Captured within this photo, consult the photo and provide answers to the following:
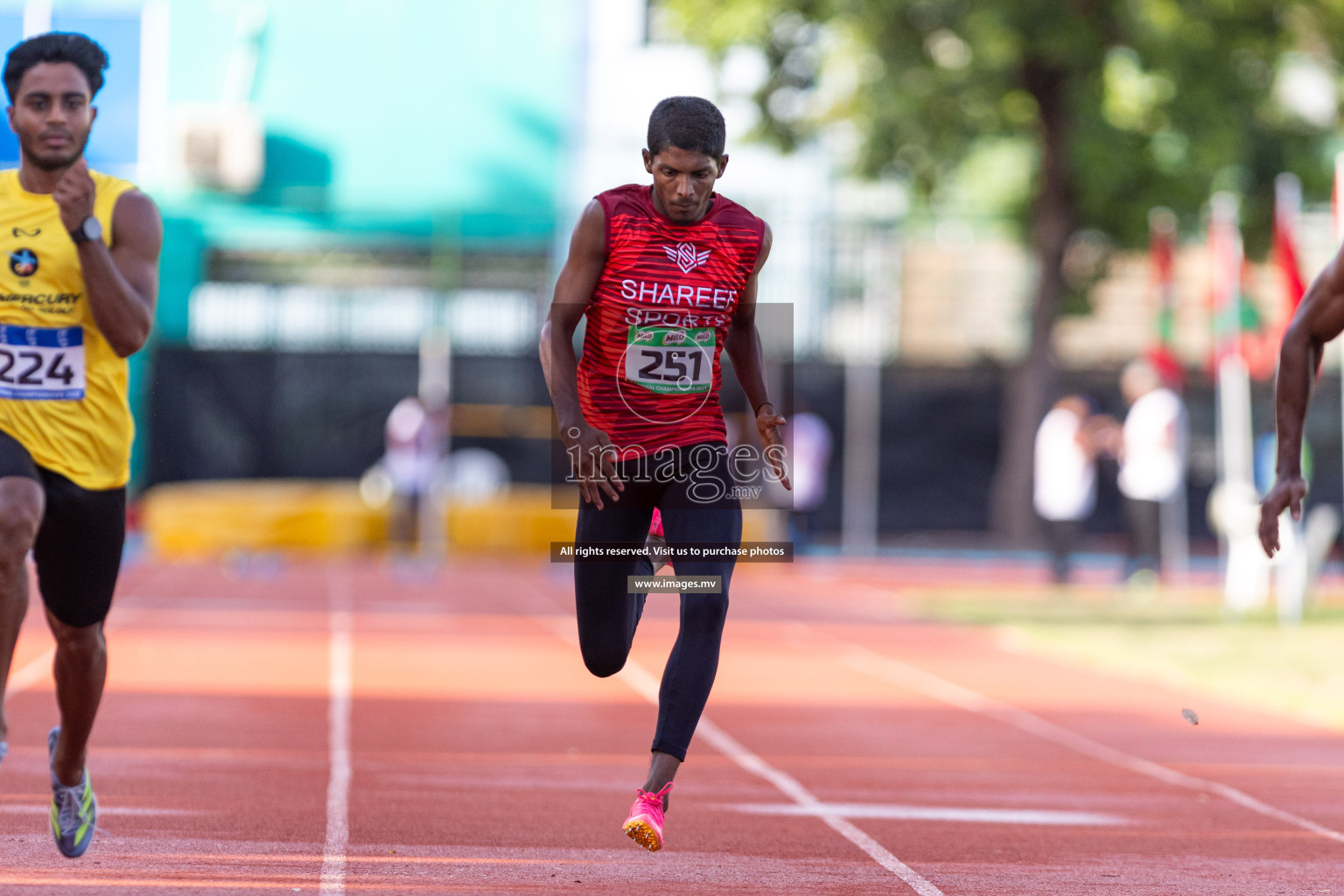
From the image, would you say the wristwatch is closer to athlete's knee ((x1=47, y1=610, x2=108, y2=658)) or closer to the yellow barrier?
athlete's knee ((x1=47, y1=610, x2=108, y2=658))

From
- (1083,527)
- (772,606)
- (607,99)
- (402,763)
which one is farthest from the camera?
(607,99)

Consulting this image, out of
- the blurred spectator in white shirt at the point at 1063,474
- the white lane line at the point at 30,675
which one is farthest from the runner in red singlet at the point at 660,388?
the blurred spectator in white shirt at the point at 1063,474

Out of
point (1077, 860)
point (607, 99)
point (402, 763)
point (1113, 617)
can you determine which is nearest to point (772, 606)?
point (1113, 617)

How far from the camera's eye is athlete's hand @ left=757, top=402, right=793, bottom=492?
5.55 metres

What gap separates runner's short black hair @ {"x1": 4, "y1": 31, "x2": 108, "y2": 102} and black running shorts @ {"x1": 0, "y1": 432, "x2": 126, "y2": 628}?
0.93m

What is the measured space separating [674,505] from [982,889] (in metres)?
1.36

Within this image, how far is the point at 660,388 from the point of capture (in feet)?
17.9

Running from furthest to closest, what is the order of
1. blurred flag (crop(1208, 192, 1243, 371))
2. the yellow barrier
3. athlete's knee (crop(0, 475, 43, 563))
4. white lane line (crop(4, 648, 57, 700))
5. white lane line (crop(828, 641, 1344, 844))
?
the yellow barrier < blurred flag (crop(1208, 192, 1243, 371)) < white lane line (crop(4, 648, 57, 700)) < white lane line (crop(828, 641, 1344, 844)) < athlete's knee (crop(0, 475, 43, 563))

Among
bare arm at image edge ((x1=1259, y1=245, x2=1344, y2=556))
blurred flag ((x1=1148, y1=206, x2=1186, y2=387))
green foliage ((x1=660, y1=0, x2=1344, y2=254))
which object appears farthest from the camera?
green foliage ((x1=660, y1=0, x2=1344, y2=254))

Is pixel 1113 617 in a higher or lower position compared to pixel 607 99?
lower

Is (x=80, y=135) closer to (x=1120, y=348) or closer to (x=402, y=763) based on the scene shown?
(x=402, y=763)

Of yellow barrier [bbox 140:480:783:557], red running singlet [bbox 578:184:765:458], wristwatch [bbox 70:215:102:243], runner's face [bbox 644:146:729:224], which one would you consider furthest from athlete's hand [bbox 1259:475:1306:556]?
yellow barrier [bbox 140:480:783:557]

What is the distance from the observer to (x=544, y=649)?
45.5ft

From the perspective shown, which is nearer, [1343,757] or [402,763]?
[402,763]
